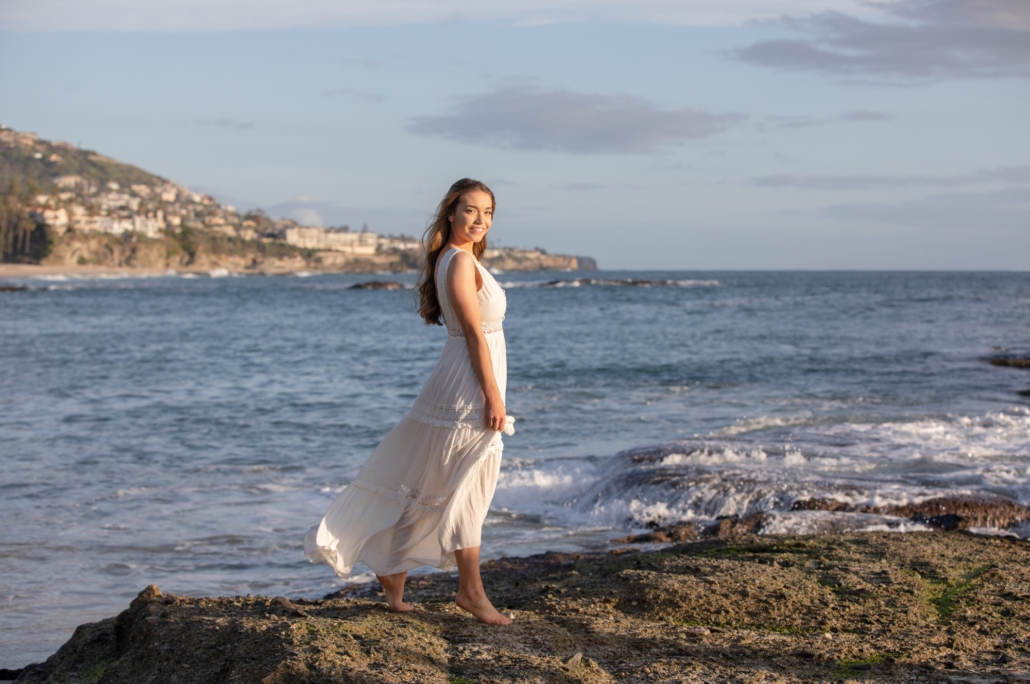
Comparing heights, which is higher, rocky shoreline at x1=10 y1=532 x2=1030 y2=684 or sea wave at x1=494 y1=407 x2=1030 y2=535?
rocky shoreline at x1=10 y1=532 x2=1030 y2=684

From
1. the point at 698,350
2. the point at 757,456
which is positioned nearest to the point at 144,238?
the point at 698,350

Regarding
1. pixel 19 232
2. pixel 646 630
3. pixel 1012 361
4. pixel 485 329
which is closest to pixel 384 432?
pixel 485 329

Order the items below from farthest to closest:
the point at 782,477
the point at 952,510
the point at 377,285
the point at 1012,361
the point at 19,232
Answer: the point at 19,232 → the point at 377,285 → the point at 1012,361 → the point at 782,477 → the point at 952,510

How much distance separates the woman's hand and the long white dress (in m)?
0.03

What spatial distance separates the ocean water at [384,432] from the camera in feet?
21.1

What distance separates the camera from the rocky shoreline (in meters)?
2.97

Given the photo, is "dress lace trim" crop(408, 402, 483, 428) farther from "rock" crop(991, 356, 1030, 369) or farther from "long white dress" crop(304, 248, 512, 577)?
"rock" crop(991, 356, 1030, 369)

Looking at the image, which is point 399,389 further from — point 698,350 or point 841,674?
point 841,674

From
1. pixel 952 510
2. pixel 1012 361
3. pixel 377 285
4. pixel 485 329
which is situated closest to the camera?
pixel 485 329

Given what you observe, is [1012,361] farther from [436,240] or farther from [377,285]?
[377,285]

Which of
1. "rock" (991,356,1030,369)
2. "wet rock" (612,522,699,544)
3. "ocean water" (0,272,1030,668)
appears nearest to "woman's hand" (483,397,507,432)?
"ocean water" (0,272,1030,668)

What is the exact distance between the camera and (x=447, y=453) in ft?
11.9

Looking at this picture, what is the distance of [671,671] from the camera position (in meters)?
2.98

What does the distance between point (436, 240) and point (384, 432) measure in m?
8.75
